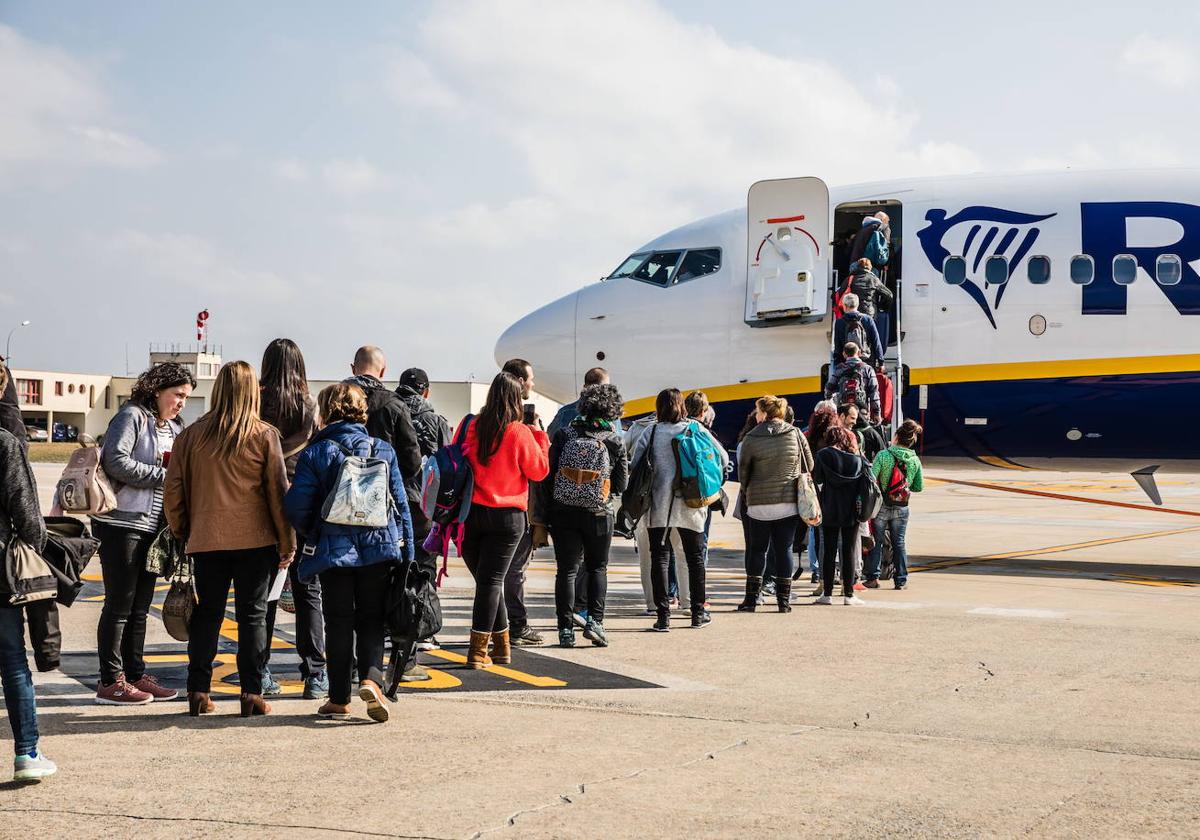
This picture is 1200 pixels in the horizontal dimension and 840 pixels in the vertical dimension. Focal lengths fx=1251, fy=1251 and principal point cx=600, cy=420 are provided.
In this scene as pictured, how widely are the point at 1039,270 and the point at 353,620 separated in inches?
427

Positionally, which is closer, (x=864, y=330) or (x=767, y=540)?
(x=767, y=540)

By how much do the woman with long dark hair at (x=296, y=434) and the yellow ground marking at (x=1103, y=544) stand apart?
935 cm

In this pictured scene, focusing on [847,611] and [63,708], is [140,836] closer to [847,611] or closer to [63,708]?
[63,708]

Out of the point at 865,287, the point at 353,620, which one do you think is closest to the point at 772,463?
the point at 865,287

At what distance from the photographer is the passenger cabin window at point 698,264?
15844 millimetres

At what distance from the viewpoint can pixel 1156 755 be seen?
584 centimetres

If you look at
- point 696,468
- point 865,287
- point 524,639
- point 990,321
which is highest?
point 865,287

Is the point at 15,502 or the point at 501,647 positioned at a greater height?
the point at 15,502

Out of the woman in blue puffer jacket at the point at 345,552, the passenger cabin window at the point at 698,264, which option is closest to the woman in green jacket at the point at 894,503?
the passenger cabin window at the point at 698,264

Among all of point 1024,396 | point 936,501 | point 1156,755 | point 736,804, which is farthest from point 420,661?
point 936,501

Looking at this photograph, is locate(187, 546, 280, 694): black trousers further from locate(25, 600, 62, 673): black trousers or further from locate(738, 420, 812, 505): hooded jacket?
locate(738, 420, 812, 505): hooded jacket

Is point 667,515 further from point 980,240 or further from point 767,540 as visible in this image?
point 980,240

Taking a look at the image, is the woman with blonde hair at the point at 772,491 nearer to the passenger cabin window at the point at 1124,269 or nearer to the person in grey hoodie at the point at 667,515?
the person in grey hoodie at the point at 667,515

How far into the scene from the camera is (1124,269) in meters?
14.6
